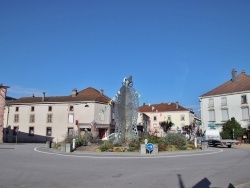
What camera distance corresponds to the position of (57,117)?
51.5 m

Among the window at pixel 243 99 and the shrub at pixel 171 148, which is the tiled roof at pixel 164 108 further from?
the shrub at pixel 171 148

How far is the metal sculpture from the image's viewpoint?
23905mm

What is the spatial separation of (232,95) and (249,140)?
29.5 feet

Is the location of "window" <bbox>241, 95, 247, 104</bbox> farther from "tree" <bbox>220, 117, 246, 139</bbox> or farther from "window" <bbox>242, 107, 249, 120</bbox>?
"tree" <bbox>220, 117, 246, 139</bbox>

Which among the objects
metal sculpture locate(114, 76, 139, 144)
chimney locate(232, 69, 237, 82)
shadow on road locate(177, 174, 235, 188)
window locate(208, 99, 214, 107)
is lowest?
shadow on road locate(177, 174, 235, 188)

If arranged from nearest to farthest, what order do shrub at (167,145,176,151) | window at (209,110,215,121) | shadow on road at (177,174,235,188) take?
1. shadow on road at (177,174,235,188)
2. shrub at (167,145,176,151)
3. window at (209,110,215,121)

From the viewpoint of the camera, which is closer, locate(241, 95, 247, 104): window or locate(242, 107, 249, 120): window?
locate(242, 107, 249, 120): window

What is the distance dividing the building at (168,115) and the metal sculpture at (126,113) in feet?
170

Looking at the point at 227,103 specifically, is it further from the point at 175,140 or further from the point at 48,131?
the point at 48,131

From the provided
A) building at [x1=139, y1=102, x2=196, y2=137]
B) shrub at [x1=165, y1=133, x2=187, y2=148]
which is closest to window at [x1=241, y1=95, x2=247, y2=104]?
shrub at [x1=165, y1=133, x2=187, y2=148]

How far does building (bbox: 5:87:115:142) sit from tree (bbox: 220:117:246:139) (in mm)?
20710

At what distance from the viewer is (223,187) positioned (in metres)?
7.78

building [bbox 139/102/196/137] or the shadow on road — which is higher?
building [bbox 139/102/196/137]

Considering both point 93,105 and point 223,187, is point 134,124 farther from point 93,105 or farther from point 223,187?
point 93,105
